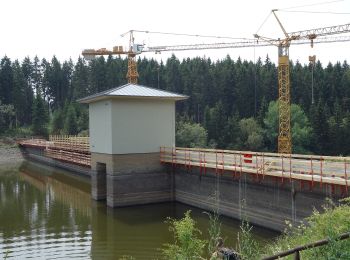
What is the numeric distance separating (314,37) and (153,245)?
47807 mm

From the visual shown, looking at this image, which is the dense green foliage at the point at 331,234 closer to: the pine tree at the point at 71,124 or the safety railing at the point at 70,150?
the safety railing at the point at 70,150

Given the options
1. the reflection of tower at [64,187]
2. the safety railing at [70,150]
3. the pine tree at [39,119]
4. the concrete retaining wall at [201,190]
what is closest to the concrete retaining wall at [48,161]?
the safety railing at [70,150]

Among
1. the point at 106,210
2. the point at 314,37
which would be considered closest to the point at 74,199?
the point at 106,210

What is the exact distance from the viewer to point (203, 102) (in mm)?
84250

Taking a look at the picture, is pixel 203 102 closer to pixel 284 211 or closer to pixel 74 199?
pixel 74 199

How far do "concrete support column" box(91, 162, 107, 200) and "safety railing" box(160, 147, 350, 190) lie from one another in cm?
439

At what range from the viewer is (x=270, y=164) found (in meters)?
20.3

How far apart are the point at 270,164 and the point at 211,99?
64337mm

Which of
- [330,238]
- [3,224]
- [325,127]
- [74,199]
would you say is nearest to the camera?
[330,238]

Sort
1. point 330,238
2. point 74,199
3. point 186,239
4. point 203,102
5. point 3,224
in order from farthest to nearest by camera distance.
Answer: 1. point 203,102
2. point 74,199
3. point 3,224
4. point 186,239
5. point 330,238

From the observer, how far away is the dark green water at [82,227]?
1828cm

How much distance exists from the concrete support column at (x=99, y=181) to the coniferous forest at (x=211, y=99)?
31634 millimetres

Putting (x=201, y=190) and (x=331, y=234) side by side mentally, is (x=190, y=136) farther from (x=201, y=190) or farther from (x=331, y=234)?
(x=331, y=234)

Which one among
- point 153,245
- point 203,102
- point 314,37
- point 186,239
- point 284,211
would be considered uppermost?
point 314,37
